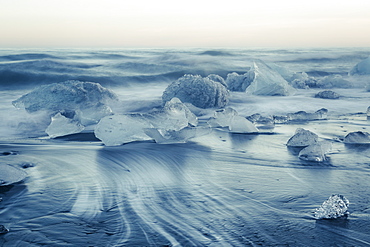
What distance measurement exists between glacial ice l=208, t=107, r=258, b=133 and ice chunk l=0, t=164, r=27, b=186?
2.33 meters

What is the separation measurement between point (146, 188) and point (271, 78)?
5747 millimetres

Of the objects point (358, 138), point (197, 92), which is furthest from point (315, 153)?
point (197, 92)

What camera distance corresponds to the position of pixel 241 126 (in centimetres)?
426

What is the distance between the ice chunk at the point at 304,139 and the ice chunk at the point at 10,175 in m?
2.27

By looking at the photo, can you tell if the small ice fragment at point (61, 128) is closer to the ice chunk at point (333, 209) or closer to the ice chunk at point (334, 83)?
the ice chunk at point (333, 209)

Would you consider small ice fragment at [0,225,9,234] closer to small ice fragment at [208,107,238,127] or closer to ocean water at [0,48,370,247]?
ocean water at [0,48,370,247]

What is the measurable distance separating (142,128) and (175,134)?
1.06 feet

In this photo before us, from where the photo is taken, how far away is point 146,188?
8.00ft

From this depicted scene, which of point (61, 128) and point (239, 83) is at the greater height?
point (239, 83)

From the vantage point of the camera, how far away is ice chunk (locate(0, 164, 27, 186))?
245 centimetres

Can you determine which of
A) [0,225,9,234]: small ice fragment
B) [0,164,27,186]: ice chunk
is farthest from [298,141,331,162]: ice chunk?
[0,225,9,234]: small ice fragment

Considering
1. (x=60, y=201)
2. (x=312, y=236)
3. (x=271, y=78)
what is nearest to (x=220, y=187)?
(x=312, y=236)

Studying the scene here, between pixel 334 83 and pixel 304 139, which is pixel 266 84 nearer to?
pixel 334 83

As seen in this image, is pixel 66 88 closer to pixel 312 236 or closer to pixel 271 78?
pixel 271 78
